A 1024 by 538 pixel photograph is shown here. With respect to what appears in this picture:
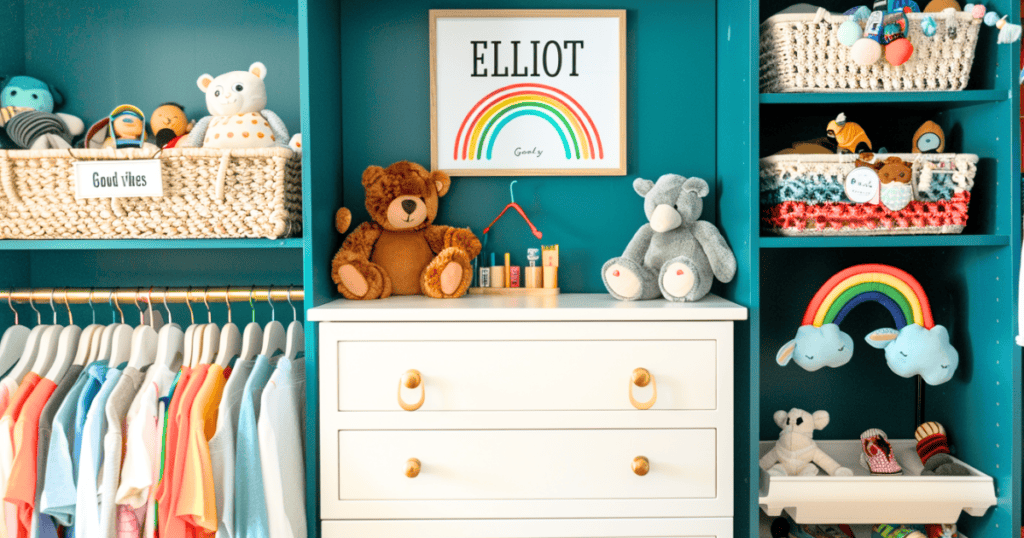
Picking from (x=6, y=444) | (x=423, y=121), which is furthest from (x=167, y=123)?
(x=6, y=444)

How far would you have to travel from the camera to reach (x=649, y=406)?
145cm

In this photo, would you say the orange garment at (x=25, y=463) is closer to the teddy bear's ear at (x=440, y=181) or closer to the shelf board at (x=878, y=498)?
the teddy bear's ear at (x=440, y=181)

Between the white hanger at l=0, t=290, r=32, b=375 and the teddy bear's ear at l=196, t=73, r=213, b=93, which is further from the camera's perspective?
the teddy bear's ear at l=196, t=73, r=213, b=93

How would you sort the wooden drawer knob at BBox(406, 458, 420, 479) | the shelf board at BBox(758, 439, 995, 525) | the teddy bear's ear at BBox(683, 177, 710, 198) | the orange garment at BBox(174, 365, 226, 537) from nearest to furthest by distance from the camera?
the orange garment at BBox(174, 365, 226, 537), the wooden drawer knob at BBox(406, 458, 420, 479), the shelf board at BBox(758, 439, 995, 525), the teddy bear's ear at BBox(683, 177, 710, 198)

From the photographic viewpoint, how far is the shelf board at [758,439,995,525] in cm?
152

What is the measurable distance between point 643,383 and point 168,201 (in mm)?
1147

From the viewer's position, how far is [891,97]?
1.50 meters

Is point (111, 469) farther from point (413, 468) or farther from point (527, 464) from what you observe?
point (527, 464)

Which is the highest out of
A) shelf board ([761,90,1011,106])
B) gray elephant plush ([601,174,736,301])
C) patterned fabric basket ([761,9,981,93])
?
patterned fabric basket ([761,9,981,93])

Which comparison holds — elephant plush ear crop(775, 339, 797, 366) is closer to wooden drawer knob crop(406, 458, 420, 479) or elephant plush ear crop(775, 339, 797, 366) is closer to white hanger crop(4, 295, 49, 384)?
wooden drawer knob crop(406, 458, 420, 479)

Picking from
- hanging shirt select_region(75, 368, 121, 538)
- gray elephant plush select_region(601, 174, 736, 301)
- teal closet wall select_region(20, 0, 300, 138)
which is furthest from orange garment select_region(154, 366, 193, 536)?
gray elephant plush select_region(601, 174, 736, 301)

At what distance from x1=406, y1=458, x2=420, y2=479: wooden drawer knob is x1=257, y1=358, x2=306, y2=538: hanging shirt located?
0.84 ft

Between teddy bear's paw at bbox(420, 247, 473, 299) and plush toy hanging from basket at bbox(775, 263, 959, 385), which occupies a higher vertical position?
teddy bear's paw at bbox(420, 247, 473, 299)

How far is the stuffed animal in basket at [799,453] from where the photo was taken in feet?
5.40
